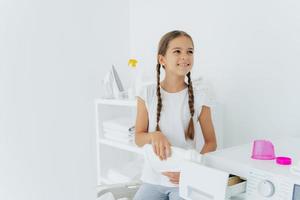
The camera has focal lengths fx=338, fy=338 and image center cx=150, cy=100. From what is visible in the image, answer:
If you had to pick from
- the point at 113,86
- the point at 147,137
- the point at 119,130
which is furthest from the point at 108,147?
the point at 147,137

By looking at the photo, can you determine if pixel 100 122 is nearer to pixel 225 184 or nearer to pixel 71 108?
pixel 71 108

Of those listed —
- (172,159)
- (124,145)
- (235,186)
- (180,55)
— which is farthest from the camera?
(124,145)

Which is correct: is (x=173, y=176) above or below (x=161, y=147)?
below

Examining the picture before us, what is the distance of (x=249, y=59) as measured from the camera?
1386 mm

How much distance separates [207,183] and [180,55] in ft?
1.54

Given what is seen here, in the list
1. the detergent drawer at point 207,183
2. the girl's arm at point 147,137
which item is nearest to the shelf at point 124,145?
the girl's arm at point 147,137

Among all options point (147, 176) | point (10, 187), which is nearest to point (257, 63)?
point (147, 176)

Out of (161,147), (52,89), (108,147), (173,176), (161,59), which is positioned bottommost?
(108,147)

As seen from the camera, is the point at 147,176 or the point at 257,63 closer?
the point at 147,176

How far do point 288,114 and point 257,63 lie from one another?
0.78 ft

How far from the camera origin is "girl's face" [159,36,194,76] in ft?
3.61

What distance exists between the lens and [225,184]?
73 cm

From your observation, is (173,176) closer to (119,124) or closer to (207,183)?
(207,183)

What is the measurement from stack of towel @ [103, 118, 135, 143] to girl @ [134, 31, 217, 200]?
50cm
